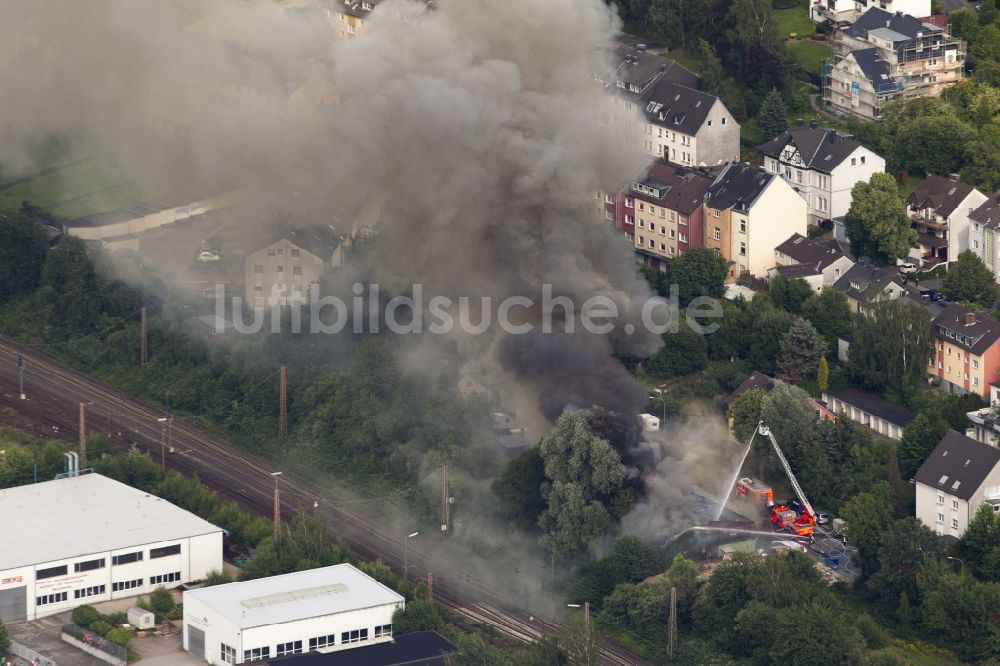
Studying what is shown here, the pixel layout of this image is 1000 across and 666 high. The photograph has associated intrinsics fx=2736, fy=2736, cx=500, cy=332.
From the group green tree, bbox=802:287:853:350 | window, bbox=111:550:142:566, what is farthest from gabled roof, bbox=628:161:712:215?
window, bbox=111:550:142:566

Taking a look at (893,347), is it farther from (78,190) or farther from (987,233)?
(78,190)

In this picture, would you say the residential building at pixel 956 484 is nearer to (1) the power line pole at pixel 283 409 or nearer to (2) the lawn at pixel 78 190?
(1) the power line pole at pixel 283 409

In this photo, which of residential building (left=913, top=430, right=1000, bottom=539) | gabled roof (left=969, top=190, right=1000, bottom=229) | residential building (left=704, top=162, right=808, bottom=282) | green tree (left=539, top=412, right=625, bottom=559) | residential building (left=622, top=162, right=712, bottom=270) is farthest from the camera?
residential building (left=622, top=162, right=712, bottom=270)

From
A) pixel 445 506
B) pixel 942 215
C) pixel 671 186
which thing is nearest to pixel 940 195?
pixel 942 215

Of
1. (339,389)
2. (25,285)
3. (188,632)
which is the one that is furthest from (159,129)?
(188,632)

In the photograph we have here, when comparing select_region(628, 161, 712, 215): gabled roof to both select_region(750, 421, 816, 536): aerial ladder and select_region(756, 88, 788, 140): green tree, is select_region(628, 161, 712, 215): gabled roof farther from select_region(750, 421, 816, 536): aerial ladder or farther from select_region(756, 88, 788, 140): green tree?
select_region(750, 421, 816, 536): aerial ladder

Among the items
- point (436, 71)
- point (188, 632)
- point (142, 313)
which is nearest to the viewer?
point (188, 632)

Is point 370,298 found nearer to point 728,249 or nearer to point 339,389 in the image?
point 339,389
